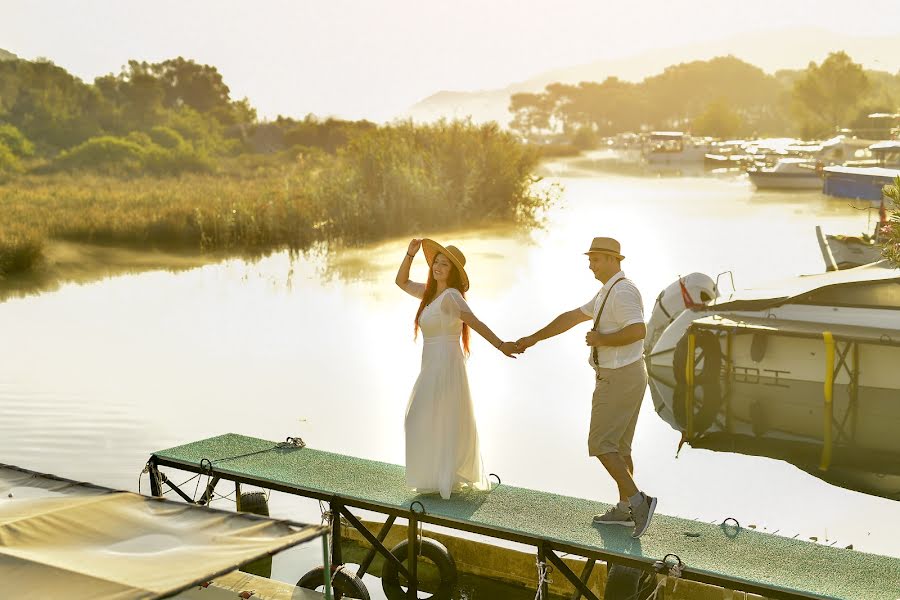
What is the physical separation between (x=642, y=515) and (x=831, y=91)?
12686 cm

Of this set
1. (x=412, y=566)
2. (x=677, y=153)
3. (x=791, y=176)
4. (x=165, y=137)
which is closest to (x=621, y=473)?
(x=412, y=566)

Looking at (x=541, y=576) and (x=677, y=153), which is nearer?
(x=541, y=576)

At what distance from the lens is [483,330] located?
10.2 metres

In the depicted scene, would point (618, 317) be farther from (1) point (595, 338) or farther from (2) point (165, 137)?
(2) point (165, 137)

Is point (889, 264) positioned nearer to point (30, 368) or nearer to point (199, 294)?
point (30, 368)

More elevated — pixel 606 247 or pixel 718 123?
pixel 718 123

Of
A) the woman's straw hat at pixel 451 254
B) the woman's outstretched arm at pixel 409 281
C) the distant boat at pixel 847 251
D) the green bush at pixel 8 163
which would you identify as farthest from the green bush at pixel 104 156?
the woman's straw hat at pixel 451 254

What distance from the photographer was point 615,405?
30.8ft

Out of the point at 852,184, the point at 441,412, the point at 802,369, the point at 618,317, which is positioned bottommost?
the point at 802,369

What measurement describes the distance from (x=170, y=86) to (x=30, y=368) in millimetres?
92180

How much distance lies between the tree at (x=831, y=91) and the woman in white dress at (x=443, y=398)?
121061 mm

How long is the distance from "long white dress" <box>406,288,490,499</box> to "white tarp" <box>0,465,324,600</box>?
10.1 feet

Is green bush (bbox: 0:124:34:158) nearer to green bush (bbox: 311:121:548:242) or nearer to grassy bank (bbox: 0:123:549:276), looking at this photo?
grassy bank (bbox: 0:123:549:276)

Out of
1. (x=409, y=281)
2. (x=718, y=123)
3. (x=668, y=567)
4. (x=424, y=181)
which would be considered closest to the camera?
(x=668, y=567)
